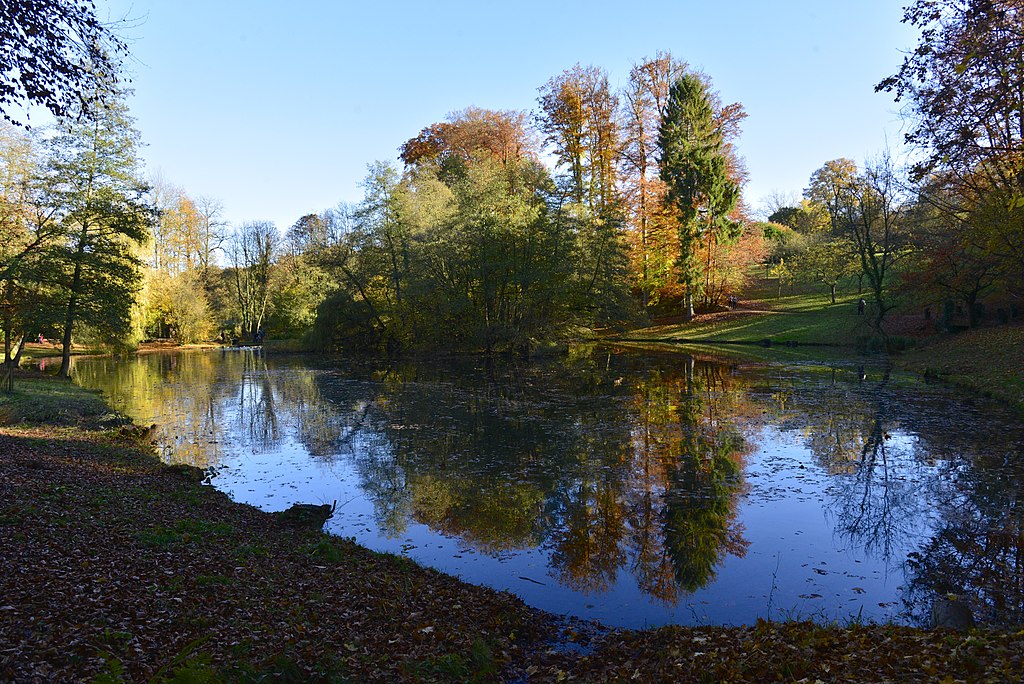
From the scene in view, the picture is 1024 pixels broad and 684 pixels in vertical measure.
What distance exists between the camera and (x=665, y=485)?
10680 millimetres

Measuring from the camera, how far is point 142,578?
5809mm

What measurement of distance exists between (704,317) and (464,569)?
40.5 m

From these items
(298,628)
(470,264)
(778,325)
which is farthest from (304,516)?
(778,325)

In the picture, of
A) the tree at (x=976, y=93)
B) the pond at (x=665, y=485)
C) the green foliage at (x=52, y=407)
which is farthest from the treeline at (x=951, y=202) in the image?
the green foliage at (x=52, y=407)

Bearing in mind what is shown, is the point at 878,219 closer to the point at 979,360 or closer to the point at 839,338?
the point at 839,338

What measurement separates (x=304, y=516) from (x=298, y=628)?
3.95 metres

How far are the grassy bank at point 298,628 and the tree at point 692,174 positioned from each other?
132 ft

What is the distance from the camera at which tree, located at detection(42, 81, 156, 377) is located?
25344mm

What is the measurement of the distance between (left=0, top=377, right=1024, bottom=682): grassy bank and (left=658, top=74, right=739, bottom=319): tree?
132 feet

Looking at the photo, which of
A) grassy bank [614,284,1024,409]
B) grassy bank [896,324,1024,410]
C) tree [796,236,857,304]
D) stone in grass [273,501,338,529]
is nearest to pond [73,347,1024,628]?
stone in grass [273,501,338,529]

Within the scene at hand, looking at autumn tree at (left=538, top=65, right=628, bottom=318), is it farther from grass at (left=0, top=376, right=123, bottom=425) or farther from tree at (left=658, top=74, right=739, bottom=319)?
grass at (left=0, top=376, right=123, bottom=425)

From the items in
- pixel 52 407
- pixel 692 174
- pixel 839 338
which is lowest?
pixel 839 338

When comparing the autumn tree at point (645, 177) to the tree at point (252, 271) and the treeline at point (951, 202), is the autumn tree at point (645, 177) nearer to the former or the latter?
the treeline at point (951, 202)

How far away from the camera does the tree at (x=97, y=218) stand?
2534cm
